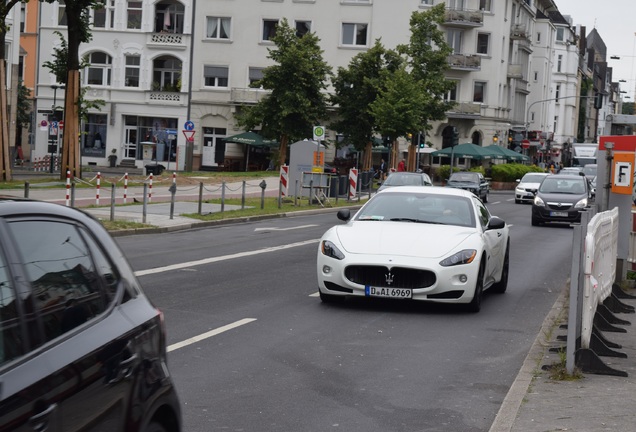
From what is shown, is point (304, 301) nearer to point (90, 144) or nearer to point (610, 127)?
point (610, 127)

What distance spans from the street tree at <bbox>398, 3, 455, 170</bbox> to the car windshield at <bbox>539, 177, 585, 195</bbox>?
107 feet

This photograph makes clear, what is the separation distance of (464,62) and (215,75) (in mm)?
18838

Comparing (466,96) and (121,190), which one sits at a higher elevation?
(466,96)

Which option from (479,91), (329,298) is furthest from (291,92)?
(329,298)

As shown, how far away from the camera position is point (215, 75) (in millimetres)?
77250

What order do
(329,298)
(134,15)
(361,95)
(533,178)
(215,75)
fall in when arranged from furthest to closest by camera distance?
(215,75) → (134,15) → (361,95) → (533,178) → (329,298)

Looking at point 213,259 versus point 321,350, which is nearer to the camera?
point 321,350

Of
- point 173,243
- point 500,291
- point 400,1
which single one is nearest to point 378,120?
point 400,1

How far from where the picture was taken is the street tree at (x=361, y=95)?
68312 mm

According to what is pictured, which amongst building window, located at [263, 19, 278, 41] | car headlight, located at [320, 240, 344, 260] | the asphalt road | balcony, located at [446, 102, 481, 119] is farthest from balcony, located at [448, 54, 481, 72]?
car headlight, located at [320, 240, 344, 260]

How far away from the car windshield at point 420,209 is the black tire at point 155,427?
942 cm

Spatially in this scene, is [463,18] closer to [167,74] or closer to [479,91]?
[479,91]

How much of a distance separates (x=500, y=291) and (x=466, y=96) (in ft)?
226

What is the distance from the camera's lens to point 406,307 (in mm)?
13266
